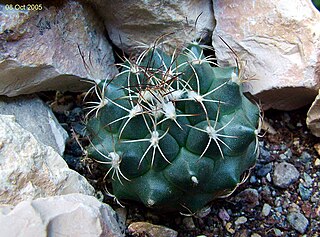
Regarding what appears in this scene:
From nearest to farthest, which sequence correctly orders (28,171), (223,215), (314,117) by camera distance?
A: (28,171), (223,215), (314,117)

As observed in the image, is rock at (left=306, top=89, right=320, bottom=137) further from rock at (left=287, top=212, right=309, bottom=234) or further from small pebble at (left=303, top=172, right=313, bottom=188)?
rock at (left=287, top=212, right=309, bottom=234)

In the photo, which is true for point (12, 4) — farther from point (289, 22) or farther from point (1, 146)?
point (289, 22)

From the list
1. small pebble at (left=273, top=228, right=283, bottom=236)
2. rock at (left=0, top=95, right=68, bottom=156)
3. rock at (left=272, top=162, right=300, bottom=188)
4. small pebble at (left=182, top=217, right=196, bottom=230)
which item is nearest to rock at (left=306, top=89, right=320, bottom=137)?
rock at (left=272, top=162, right=300, bottom=188)

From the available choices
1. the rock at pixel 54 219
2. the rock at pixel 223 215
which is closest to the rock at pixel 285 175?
the rock at pixel 223 215

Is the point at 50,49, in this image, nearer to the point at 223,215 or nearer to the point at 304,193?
the point at 223,215

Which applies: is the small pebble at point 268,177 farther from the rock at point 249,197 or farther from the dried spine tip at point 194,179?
the dried spine tip at point 194,179

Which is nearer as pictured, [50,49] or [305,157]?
[50,49]

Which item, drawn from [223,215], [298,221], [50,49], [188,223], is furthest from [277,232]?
[50,49]
